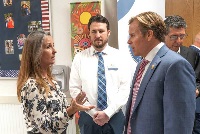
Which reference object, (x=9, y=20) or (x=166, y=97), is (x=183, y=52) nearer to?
(x=166, y=97)

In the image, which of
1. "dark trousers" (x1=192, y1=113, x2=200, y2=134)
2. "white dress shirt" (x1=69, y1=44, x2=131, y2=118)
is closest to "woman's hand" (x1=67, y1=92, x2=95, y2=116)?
"white dress shirt" (x1=69, y1=44, x2=131, y2=118)

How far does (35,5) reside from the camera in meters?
3.27

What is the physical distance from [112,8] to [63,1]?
636 mm

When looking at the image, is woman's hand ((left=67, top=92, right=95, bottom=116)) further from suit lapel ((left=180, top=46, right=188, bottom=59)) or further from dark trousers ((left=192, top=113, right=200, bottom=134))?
dark trousers ((left=192, top=113, right=200, bottom=134))

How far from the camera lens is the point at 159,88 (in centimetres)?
142

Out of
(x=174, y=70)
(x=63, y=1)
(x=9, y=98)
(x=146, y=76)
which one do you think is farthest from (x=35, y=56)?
(x=9, y=98)

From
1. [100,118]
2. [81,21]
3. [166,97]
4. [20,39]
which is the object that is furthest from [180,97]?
[20,39]

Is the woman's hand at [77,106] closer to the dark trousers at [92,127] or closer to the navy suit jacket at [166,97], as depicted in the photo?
the navy suit jacket at [166,97]

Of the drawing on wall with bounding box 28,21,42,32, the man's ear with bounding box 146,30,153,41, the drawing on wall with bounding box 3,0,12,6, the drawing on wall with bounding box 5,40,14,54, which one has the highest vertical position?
the drawing on wall with bounding box 3,0,12,6

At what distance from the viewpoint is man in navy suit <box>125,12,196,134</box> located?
1334 millimetres

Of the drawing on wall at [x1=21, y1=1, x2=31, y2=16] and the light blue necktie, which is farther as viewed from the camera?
the drawing on wall at [x1=21, y1=1, x2=31, y2=16]

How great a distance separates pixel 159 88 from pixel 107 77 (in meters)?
1.21

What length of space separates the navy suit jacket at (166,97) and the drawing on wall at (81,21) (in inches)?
66.1

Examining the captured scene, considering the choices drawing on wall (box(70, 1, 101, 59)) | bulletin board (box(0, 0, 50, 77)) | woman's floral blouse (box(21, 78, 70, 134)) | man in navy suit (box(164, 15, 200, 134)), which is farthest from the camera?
bulletin board (box(0, 0, 50, 77))
